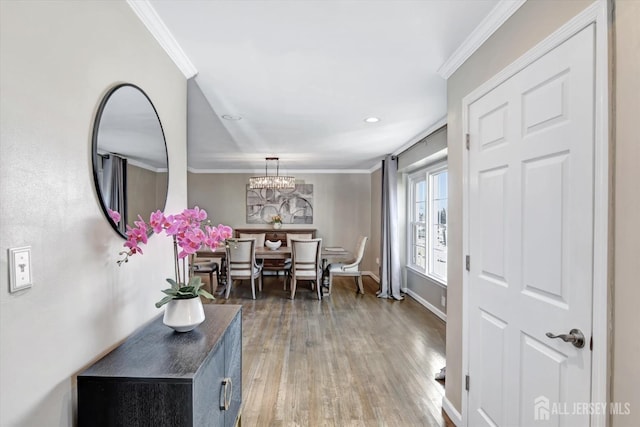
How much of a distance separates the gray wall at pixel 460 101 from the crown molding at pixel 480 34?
0.09ft

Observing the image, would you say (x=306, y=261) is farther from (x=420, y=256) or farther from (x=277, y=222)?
(x=277, y=222)

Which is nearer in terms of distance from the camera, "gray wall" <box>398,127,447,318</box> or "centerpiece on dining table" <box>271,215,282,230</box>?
"gray wall" <box>398,127,447,318</box>

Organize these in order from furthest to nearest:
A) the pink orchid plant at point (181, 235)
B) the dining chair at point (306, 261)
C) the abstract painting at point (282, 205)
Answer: the abstract painting at point (282, 205), the dining chair at point (306, 261), the pink orchid plant at point (181, 235)

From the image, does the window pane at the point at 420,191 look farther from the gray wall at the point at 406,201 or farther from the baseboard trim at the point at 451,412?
the baseboard trim at the point at 451,412

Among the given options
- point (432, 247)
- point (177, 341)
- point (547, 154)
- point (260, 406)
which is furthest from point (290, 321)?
point (547, 154)

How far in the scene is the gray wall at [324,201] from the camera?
24.0ft

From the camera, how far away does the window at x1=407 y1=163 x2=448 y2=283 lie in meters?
4.59

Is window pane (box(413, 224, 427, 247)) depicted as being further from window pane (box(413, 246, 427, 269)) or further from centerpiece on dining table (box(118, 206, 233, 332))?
centerpiece on dining table (box(118, 206, 233, 332))

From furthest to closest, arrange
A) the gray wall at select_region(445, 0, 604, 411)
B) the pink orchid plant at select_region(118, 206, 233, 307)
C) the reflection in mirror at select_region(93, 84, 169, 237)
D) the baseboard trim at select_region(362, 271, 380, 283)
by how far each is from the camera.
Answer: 1. the baseboard trim at select_region(362, 271, 380, 283)
2. the gray wall at select_region(445, 0, 604, 411)
3. the pink orchid plant at select_region(118, 206, 233, 307)
4. the reflection in mirror at select_region(93, 84, 169, 237)

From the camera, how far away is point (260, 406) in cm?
232

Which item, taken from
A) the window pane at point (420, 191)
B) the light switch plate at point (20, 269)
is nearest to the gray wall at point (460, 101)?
the light switch plate at point (20, 269)

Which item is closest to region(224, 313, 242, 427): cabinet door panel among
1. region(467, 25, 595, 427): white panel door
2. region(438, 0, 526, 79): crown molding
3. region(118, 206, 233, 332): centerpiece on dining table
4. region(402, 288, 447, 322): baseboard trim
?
region(118, 206, 233, 332): centerpiece on dining table

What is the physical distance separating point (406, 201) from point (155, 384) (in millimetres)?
5089

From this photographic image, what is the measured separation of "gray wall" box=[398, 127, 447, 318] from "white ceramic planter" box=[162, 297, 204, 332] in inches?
124
